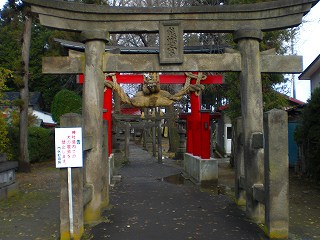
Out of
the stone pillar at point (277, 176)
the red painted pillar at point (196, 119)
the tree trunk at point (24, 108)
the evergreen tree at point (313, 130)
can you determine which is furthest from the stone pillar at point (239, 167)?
the tree trunk at point (24, 108)

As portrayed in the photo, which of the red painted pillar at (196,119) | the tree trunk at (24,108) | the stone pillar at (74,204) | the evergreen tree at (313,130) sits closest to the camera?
the stone pillar at (74,204)

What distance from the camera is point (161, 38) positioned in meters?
8.36

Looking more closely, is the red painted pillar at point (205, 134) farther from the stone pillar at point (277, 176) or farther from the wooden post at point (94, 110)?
the stone pillar at point (277, 176)

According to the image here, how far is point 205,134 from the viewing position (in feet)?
48.5

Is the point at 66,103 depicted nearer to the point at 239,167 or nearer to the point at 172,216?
the point at 239,167

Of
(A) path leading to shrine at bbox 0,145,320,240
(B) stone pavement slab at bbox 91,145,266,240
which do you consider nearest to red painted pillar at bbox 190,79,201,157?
(A) path leading to shrine at bbox 0,145,320,240

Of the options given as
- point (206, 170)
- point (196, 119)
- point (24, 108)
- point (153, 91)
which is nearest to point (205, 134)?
point (196, 119)

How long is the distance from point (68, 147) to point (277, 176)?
376cm

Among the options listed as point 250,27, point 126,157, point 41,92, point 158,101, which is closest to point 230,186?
point 158,101

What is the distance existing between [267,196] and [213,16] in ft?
13.5

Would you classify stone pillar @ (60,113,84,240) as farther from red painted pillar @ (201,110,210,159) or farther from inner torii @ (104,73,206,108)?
inner torii @ (104,73,206,108)

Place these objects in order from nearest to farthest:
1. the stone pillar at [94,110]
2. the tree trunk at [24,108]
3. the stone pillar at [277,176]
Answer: the stone pillar at [277,176] → the stone pillar at [94,110] → the tree trunk at [24,108]

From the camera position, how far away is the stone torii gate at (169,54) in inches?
322

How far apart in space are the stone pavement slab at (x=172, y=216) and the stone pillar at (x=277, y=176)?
1.25 feet
